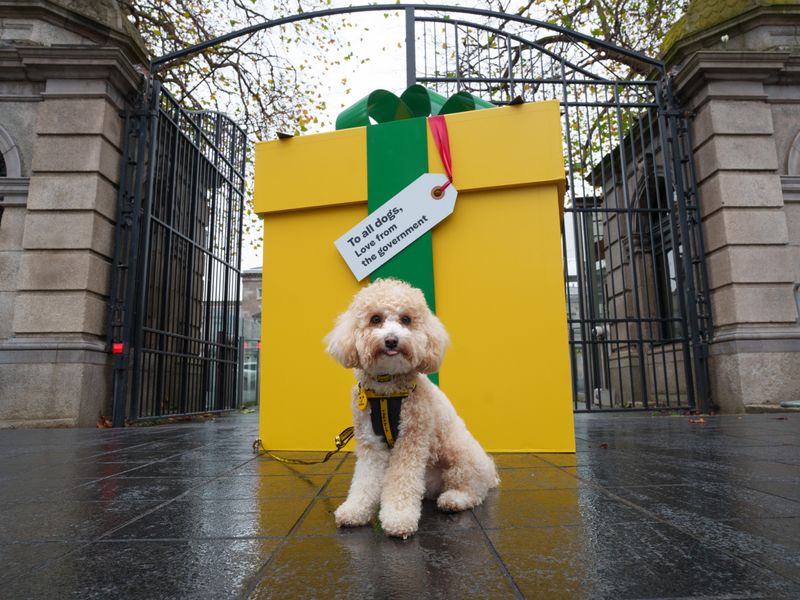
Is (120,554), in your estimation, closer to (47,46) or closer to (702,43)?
(47,46)

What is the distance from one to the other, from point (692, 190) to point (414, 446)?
7107mm

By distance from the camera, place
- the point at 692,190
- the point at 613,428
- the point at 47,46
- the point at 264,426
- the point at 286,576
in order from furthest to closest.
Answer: the point at 692,190 → the point at 47,46 → the point at 613,428 → the point at 264,426 → the point at 286,576

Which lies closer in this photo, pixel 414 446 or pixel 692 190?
pixel 414 446

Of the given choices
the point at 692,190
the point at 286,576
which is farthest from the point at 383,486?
the point at 692,190

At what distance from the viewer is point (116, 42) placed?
6816 mm

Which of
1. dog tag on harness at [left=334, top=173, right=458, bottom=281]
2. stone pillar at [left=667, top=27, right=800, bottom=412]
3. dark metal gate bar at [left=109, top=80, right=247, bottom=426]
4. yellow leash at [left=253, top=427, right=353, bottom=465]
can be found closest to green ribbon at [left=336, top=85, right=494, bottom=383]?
dog tag on harness at [left=334, top=173, right=458, bottom=281]

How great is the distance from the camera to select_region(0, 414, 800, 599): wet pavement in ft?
4.33

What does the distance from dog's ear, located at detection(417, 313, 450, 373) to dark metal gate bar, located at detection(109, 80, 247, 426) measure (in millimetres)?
5401

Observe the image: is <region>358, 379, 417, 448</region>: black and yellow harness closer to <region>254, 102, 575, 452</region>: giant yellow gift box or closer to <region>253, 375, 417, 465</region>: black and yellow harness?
<region>253, 375, 417, 465</region>: black and yellow harness

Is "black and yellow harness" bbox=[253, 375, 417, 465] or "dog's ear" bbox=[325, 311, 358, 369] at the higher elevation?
"dog's ear" bbox=[325, 311, 358, 369]

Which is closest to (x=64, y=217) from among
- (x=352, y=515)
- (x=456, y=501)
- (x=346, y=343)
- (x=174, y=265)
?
(x=174, y=265)

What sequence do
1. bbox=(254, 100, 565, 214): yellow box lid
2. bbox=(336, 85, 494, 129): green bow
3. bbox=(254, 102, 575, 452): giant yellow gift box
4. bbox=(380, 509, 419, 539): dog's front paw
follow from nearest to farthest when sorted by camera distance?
bbox=(380, 509, 419, 539): dog's front paw < bbox=(254, 102, 575, 452): giant yellow gift box < bbox=(254, 100, 565, 214): yellow box lid < bbox=(336, 85, 494, 129): green bow

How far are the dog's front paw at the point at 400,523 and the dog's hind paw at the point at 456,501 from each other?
27 centimetres

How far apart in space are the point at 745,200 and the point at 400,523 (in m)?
7.30
